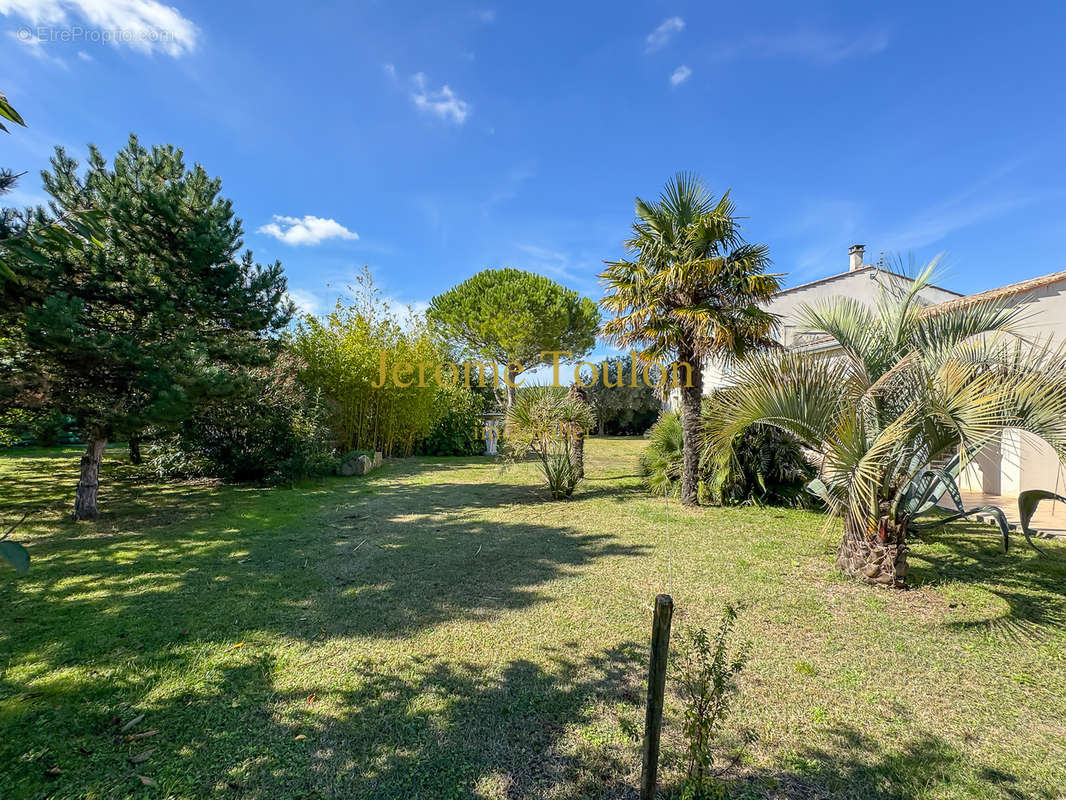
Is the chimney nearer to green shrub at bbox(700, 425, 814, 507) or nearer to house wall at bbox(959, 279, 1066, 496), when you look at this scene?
house wall at bbox(959, 279, 1066, 496)

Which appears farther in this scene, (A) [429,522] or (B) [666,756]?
(A) [429,522]

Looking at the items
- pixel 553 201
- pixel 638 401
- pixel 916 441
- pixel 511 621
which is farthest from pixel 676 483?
pixel 638 401

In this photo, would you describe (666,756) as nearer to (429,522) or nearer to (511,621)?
(511,621)

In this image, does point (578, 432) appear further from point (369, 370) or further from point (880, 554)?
point (369, 370)

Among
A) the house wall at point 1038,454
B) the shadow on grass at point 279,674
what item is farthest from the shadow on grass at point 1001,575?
the shadow on grass at point 279,674

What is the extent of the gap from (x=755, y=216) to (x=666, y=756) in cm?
726

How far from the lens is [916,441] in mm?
3918

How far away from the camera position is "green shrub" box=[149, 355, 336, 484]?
8625mm

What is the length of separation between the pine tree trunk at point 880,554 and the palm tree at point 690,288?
3384 millimetres

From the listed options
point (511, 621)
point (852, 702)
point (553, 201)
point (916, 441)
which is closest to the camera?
point (852, 702)

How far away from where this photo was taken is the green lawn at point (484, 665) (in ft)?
6.51

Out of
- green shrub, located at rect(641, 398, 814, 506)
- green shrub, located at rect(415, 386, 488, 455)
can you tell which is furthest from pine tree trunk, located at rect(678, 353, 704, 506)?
green shrub, located at rect(415, 386, 488, 455)

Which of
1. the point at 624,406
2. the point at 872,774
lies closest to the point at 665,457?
the point at 872,774

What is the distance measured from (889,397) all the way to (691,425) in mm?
3364
